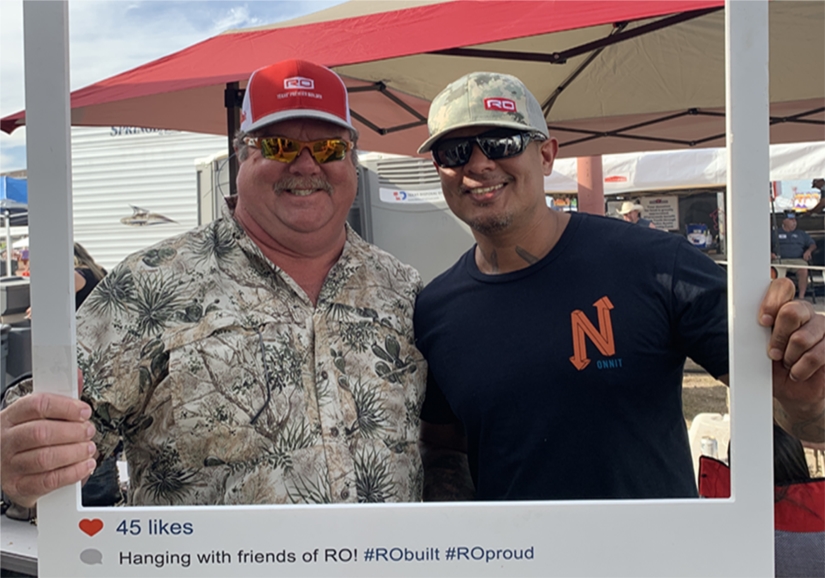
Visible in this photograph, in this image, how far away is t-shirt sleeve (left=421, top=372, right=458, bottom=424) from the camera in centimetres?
165

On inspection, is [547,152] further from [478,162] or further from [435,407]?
[435,407]

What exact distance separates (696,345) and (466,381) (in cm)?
56

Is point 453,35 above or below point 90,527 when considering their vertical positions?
above

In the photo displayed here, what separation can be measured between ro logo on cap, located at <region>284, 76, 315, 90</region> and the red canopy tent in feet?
0.87

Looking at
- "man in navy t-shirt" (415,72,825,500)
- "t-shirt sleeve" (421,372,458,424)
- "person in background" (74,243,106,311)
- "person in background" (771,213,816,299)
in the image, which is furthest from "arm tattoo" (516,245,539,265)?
"person in background" (771,213,816,299)

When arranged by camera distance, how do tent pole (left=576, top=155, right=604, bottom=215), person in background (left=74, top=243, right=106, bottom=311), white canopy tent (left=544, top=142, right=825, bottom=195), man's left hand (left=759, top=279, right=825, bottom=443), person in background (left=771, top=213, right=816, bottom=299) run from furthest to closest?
person in background (left=771, top=213, right=816, bottom=299) → white canopy tent (left=544, top=142, right=825, bottom=195) → tent pole (left=576, top=155, right=604, bottom=215) → person in background (left=74, top=243, right=106, bottom=311) → man's left hand (left=759, top=279, right=825, bottom=443)

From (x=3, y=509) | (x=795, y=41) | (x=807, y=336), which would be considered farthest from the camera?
(x=795, y=41)

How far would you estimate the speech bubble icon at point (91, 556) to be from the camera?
98 centimetres

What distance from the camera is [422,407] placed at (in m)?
1.65

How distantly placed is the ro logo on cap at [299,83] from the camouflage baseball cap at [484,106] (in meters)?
0.33

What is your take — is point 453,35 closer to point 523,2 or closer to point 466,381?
point 523,2

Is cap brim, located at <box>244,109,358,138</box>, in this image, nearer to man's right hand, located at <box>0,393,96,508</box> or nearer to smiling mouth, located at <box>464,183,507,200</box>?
smiling mouth, located at <box>464,183,507,200</box>

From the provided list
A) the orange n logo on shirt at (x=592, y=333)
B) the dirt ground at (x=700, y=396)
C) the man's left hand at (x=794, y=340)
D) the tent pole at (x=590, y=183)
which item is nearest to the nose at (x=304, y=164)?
the orange n logo on shirt at (x=592, y=333)

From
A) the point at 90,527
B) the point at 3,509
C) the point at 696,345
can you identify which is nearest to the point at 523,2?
the point at 696,345
